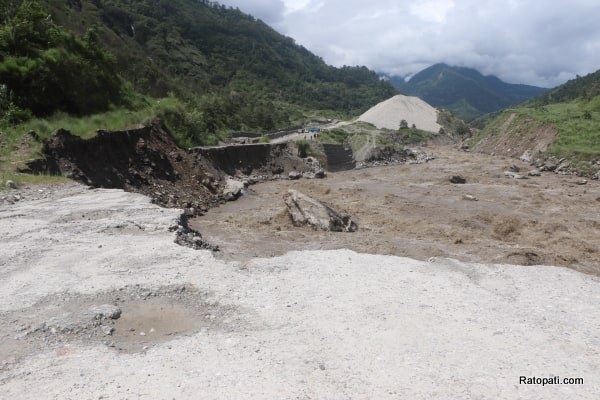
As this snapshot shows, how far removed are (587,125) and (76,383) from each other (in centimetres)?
5401

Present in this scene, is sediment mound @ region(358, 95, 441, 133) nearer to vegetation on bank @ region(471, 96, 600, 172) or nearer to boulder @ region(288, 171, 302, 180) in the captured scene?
vegetation on bank @ region(471, 96, 600, 172)

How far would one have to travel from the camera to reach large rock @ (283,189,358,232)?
20.5 metres

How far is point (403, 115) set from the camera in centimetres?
9938

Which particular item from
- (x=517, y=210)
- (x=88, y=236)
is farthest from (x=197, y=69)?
(x=88, y=236)

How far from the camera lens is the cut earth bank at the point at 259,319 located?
6.74m

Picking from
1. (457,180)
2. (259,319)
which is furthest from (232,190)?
(259,319)

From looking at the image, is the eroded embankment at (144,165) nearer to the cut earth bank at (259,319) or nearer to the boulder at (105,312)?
the cut earth bank at (259,319)

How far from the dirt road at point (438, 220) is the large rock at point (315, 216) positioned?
24.2 inches

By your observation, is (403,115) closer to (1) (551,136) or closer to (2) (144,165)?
(1) (551,136)

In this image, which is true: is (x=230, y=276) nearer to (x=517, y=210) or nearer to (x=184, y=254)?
(x=184, y=254)

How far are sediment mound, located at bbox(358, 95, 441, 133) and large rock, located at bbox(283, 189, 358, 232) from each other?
74022 mm

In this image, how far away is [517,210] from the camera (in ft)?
88.0

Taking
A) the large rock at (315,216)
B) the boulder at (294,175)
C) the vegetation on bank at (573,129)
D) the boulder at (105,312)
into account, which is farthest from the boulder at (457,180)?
the boulder at (105,312)

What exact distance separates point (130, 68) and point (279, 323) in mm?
54471
